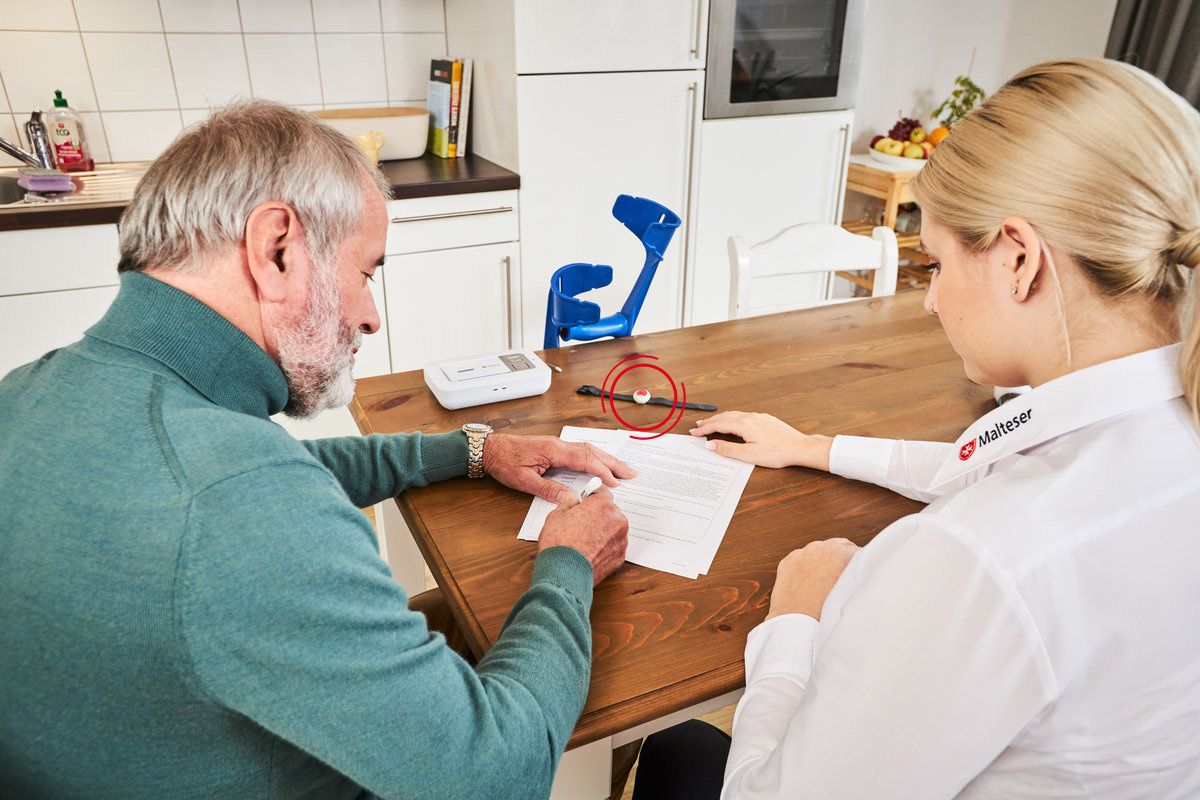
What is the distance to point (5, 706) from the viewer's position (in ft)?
2.08

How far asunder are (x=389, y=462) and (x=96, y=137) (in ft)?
7.25

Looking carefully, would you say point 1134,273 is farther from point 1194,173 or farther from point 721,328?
point 721,328

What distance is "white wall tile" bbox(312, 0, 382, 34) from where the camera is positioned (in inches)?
110

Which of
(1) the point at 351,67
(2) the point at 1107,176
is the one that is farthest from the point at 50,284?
(2) the point at 1107,176

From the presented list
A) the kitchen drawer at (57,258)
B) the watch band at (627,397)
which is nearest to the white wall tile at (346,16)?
the kitchen drawer at (57,258)

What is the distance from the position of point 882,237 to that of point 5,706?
192 centimetres

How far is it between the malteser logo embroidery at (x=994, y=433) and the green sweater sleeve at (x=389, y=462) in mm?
637

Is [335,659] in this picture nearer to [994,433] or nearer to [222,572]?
[222,572]

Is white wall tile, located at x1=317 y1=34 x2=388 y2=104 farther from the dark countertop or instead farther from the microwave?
the microwave

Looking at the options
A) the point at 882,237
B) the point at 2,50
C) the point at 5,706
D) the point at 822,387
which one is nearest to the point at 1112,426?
the point at 822,387

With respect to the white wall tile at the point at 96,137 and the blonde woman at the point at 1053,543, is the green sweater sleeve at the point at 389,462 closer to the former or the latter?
the blonde woman at the point at 1053,543

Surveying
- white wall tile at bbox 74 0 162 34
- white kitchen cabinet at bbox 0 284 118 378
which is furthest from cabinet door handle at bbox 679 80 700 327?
white kitchen cabinet at bbox 0 284 118 378

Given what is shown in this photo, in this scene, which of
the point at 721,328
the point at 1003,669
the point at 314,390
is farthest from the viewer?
the point at 721,328

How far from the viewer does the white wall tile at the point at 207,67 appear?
2.64 metres
